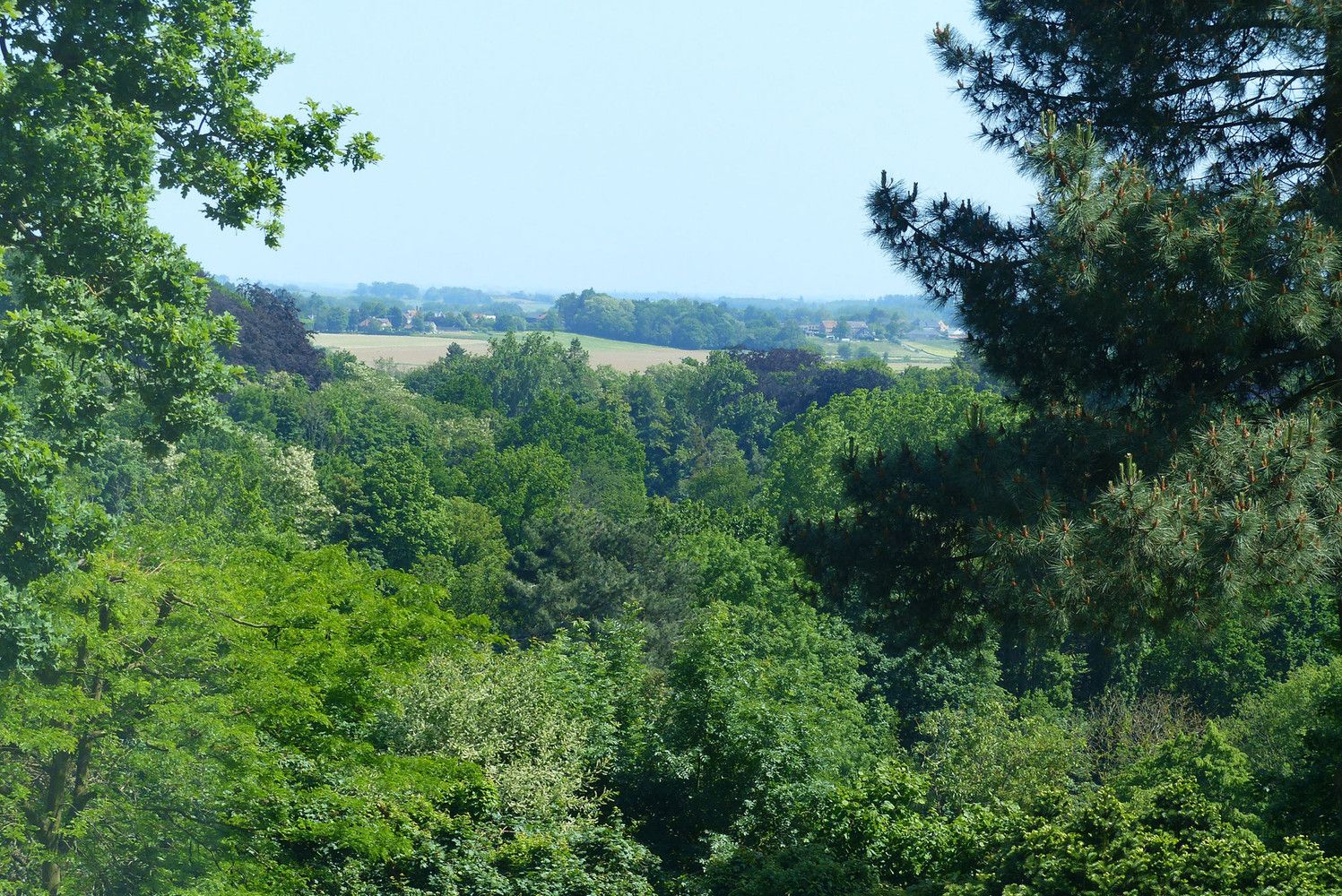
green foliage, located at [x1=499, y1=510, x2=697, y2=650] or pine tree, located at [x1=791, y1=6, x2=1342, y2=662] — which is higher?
pine tree, located at [x1=791, y1=6, x2=1342, y2=662]

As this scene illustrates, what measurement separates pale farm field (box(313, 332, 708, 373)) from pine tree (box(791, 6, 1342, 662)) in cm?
10375

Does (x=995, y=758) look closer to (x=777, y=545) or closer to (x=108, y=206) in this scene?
(x=777, y=545)

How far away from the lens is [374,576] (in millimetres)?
20188

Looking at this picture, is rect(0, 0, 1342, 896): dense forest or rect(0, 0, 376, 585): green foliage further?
rect(0, 0, 376, 585): green foliage

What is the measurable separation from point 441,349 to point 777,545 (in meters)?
135

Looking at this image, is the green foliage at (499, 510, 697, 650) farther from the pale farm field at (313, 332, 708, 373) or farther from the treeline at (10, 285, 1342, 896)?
the pale farm field at (313, 332, 708, 373)

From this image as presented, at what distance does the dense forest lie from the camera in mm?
9117

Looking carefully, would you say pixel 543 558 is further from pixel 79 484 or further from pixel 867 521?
pixel 867 521

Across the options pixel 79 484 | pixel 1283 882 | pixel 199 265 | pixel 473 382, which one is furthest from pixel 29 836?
pixel 473 382

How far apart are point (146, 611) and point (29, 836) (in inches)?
95.1

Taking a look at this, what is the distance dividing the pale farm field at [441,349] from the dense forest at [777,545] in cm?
9856

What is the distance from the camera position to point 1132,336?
9656 millimetres

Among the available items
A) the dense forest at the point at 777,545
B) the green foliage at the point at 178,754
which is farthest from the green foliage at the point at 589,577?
the green foliage at the point at 178,754

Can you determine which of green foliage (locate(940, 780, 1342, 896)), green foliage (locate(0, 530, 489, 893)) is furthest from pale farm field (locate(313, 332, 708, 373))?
green foliage (locate(940, 780, 1342, 896))
